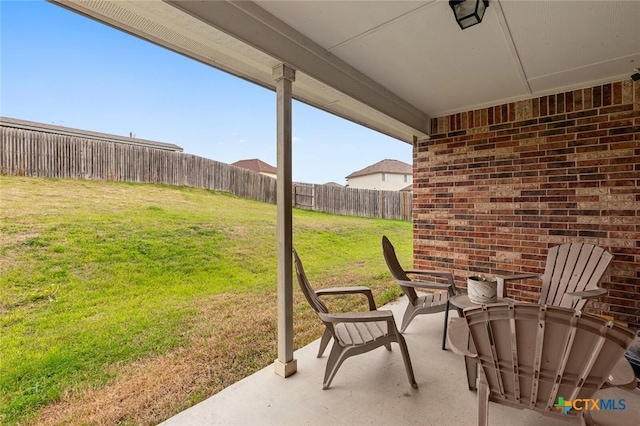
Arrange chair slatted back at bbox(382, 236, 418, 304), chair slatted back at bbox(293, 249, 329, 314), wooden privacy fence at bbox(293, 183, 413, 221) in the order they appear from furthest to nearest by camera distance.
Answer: wooden privacy fence at bbox(293, 183, 413, 221) → chair slatted back at bbox(382, 236, 418, 304) → chair slatted back at bbox(293, 249, 329, 314)

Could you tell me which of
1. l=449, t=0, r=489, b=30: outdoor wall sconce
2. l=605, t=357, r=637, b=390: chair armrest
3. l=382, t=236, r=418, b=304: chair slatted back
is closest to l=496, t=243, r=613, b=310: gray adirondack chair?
l=382, t=236, r=418, b=304: chair slatted back

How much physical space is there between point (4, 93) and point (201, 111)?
234 centimetres

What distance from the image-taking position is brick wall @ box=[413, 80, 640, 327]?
300 cm

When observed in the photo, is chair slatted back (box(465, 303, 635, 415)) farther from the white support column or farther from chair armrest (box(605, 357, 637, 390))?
the white support column

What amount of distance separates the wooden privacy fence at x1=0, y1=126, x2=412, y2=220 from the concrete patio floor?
3.00 m

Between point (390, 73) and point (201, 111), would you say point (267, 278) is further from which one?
point (390, 73)

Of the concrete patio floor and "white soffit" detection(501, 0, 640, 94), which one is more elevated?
"white soffit" detection(501, 0, 640, 94)

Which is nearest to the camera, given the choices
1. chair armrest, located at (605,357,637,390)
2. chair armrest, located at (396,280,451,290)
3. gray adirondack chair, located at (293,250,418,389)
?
chair armrest, located at (605,357,637,390)

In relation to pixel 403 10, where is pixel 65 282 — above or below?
below

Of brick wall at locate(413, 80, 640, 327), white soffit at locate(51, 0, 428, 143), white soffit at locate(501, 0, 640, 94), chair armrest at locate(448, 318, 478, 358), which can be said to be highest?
white soffit at locate(501, 0, 640, 94)

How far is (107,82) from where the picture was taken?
3371 millimetres

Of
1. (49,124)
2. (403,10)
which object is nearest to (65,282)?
(49,124)

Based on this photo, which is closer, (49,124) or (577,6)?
(577,6)

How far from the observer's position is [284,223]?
2.27 meters
